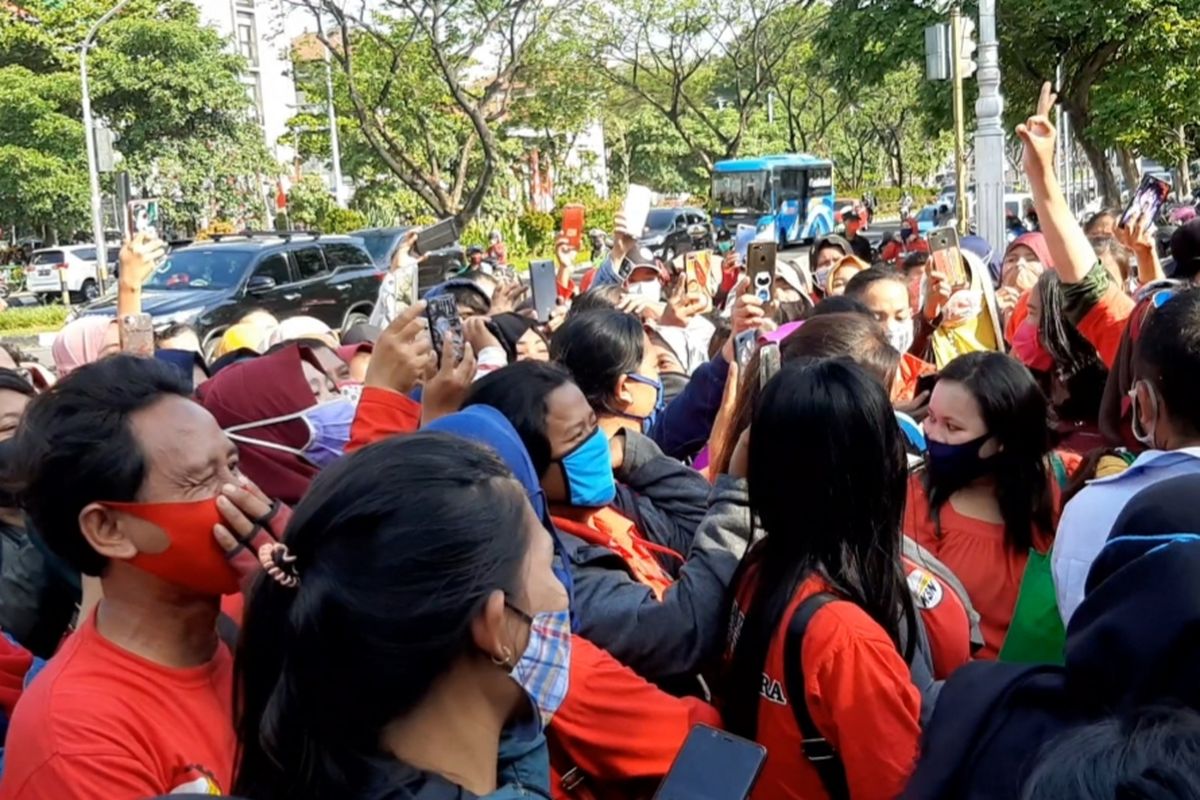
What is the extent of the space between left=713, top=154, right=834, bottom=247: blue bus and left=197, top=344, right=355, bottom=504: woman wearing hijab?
97.5 feet

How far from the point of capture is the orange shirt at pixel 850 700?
1.94 m

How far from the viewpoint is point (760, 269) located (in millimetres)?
4383

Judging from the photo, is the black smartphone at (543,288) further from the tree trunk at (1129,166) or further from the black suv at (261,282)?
the tree trunk at (1129,166)

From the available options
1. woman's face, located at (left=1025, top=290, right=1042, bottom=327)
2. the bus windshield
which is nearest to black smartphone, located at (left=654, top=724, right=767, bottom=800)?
woman's face, located at (left=1025, top=290, right=1042, bottom=327)

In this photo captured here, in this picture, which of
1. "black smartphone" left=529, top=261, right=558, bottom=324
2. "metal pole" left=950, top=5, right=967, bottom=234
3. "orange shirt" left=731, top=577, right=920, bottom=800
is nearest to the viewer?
"orange shirt" left=731, top=577, right=920, bottom=800

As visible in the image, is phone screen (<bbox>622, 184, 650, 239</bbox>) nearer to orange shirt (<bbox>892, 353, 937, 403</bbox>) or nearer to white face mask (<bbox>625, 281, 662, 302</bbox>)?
white face mask (<bbox>625, 281, 662, 302</bbox>)

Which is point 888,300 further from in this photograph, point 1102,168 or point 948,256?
point 1102,168

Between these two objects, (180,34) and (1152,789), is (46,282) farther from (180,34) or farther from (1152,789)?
(1152,789)

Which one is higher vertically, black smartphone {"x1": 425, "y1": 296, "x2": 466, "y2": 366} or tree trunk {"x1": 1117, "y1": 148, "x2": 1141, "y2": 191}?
tree trunk {"x1": 1117, "y1": 148, "x2": 1141, "y2": 191}

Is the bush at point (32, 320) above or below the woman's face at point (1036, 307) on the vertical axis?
below

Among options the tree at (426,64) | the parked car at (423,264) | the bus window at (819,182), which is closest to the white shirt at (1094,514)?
the parked car at (423,264)

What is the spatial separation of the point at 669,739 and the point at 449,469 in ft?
2.79

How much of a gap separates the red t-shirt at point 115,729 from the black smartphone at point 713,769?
26.5 inches

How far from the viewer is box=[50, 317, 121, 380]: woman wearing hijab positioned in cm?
460
